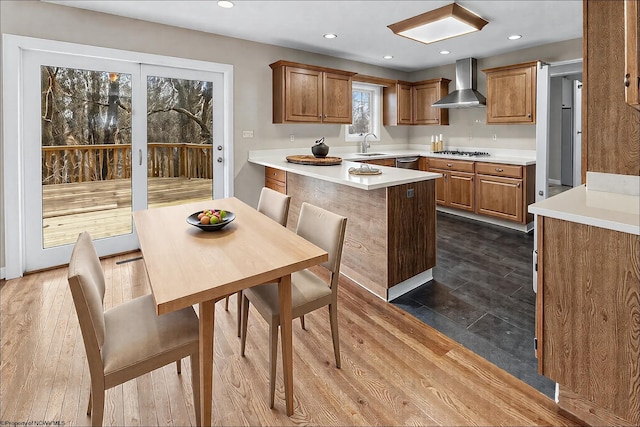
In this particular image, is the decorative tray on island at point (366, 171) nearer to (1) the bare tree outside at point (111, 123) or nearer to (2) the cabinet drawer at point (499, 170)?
(1) the bare tree outside at point (111, 123)

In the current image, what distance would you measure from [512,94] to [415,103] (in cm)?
174

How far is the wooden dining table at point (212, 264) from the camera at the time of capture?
1.21 metres

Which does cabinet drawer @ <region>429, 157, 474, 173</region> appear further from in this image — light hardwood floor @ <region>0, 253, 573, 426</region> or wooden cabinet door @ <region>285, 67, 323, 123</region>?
light hardwood floor @ <region>0, 253, 573, 426</region>

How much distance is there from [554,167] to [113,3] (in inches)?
182

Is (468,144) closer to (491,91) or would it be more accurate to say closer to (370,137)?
(491,91)

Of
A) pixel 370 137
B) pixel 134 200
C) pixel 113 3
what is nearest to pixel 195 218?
pixel 134 200

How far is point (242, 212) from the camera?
2.25 meters

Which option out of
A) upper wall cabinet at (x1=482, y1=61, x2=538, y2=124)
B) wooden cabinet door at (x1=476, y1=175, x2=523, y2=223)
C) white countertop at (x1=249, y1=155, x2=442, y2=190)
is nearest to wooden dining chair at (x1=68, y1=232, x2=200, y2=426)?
white countertop at (x1=249, y1=155, x2=442, y2=190)

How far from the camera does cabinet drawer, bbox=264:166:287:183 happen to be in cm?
396

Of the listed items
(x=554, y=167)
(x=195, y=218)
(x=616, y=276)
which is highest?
(x=554, y=167)

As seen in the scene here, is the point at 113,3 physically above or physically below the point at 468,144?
above

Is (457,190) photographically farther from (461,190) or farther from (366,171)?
(366,171)

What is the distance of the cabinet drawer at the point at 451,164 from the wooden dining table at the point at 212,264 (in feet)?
12.5

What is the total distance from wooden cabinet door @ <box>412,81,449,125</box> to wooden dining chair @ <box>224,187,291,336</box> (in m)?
4.33
